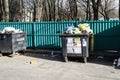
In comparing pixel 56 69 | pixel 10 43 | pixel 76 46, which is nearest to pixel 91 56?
pixel 76 46

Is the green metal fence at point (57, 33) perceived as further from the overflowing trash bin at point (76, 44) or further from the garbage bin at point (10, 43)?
the overflowing trash bin at point (76, 44)

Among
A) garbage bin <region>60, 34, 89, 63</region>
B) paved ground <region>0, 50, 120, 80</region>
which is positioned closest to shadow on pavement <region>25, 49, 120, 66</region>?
paved ground <region>0, 50, 120, 80</region>

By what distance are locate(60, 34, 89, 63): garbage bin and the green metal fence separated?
8.37ft

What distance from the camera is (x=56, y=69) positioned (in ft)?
31.3

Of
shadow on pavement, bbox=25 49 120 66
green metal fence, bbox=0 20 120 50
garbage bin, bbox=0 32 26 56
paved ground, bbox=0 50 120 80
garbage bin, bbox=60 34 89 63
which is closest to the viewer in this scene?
paved ground, bbox=0 50 120 80

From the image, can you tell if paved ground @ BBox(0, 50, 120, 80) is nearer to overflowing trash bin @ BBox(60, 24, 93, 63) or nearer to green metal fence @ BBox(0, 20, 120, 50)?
overflowing trash bin @ BBox(60, 24, 93, 63)

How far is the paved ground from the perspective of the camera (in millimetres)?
8344

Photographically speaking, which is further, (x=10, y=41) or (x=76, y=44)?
(x=10, y=41)

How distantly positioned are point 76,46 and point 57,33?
135 inches

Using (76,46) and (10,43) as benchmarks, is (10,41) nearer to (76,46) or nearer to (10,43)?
(10,43)

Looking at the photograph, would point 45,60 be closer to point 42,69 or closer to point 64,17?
point 42,69

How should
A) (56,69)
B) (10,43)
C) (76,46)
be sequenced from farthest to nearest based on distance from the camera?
(10,43) < (76,46) < (56,69)

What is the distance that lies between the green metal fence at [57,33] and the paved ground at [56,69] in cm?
163

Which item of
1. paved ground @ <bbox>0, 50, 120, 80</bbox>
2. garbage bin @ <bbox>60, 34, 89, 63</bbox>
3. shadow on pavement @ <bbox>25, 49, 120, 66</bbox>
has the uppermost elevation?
garbage bin @ <bbox>60, 34, 89, 63</bbox>
